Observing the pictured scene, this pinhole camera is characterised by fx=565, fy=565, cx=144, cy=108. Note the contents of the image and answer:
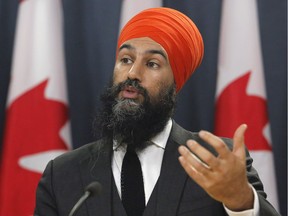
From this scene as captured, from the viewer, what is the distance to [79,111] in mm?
2408

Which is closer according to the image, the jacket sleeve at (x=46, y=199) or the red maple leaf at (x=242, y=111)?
the jacket sleeve at (x=46, y=199)

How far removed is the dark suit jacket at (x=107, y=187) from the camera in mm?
1524

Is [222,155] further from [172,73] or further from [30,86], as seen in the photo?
[30,86]

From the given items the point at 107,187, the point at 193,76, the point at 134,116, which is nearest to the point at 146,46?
the point at 134,116

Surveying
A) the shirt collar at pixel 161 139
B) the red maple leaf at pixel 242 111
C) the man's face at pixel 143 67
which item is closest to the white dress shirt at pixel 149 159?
the shirt collar at pixel 161 139

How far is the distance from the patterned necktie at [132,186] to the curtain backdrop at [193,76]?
76 centimetres

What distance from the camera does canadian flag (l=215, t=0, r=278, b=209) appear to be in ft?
7.44

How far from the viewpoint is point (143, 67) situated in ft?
5.56

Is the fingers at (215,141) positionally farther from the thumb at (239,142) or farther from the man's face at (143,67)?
the man's face at (143,67)

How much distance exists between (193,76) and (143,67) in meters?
0.72

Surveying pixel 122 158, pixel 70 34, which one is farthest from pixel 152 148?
pixel 70 34

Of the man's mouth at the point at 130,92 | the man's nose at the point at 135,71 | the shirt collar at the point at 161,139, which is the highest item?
the man's nose at the point at 135,71

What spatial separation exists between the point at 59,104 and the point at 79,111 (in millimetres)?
98

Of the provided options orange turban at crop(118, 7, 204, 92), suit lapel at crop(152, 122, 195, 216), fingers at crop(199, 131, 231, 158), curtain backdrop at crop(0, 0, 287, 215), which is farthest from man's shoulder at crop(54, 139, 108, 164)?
curtain backdrop at crop(0, 0, 287, 215)
